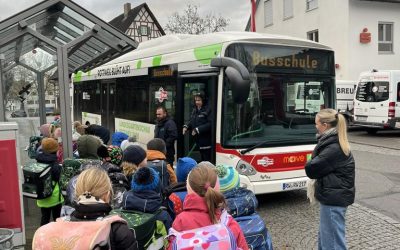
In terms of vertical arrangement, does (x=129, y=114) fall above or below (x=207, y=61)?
below

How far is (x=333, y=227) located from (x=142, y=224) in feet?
7.25

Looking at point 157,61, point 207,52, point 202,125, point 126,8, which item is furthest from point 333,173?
point 126,8

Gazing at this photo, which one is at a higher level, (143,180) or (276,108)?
(276,108)

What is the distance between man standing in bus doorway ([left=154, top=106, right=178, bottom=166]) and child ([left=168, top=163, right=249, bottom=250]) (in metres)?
4.88

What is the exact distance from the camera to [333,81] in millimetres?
7707

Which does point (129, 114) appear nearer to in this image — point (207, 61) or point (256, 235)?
point (207, 61)

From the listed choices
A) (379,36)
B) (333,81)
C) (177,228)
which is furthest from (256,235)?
(379,36)

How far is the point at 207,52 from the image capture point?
736 centimetres

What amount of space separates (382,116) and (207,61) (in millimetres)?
12917

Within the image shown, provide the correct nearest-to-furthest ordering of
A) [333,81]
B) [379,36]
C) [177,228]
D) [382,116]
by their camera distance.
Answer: [177,228], [333,81], [382,116], [379,36]

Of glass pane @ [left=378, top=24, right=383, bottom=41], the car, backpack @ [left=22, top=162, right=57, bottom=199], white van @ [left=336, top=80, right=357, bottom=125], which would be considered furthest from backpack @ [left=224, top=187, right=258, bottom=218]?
glass pane @ [left=378, top=24, right=383, bottom=41]

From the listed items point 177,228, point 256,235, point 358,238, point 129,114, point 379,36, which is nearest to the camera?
point 177,228

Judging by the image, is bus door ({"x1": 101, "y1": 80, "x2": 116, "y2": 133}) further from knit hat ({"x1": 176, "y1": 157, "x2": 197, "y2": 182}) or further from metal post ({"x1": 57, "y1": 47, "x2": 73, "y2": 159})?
knit hat ({"x1": 176, "y1": 157, "x2": 197, "y2": 182})

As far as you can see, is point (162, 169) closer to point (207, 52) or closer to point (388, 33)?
point (207, 52)
